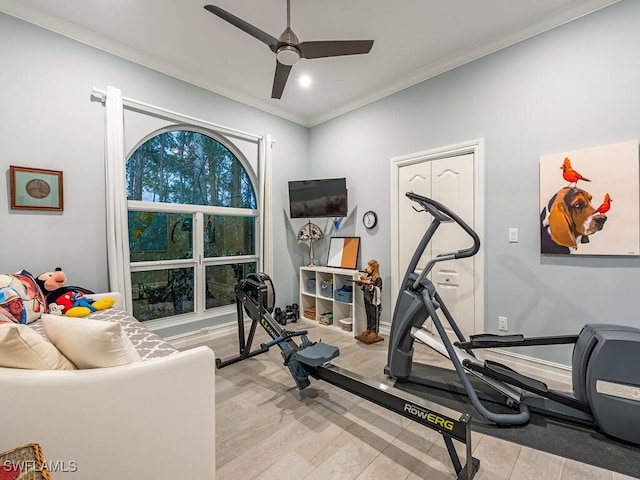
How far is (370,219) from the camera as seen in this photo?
381cm

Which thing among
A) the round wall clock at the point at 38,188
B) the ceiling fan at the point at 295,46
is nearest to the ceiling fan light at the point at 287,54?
the ceiling fan at the point at 295,46

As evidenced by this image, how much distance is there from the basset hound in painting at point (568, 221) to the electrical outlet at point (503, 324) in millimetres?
727

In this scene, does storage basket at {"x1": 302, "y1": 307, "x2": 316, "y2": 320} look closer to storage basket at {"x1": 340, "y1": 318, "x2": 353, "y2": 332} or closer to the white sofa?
storage basket at {"x1": 340, "y1": 318, "x2": 353, "y2": 332}

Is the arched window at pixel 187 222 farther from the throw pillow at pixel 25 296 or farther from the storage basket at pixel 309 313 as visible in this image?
the storage basket at pixel 309 313

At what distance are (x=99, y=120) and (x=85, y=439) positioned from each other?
2.79 metres

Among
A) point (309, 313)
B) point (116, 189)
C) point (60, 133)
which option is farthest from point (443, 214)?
point (60, 133)

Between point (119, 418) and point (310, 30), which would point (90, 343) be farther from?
point (310, 30)

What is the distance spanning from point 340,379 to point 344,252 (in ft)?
7.38

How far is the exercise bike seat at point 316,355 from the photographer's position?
2045mm

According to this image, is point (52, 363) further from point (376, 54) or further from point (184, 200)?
point (376, 54)

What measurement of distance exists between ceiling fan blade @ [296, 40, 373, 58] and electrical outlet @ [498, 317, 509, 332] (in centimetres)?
264

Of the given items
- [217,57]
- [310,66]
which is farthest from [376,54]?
[217,57]

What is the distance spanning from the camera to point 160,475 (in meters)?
1.24

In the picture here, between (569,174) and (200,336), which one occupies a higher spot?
(569,174)
